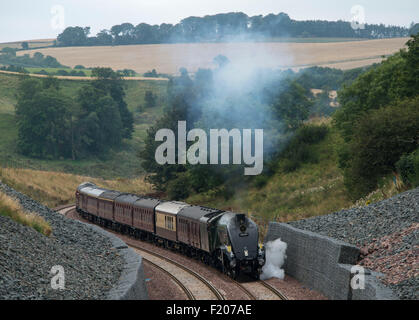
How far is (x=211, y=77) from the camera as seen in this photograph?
62.4 m

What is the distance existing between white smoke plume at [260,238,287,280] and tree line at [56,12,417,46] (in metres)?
36.6

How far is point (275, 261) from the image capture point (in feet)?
81.0

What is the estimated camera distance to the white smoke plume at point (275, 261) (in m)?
24.2

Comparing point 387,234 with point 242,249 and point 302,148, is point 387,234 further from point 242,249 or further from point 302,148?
point 302,148

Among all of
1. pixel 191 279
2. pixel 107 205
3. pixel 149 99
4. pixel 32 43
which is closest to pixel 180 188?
pixel 107 205

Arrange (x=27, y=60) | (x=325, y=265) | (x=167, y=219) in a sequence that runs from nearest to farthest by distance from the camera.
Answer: (x=325, y=265) → (x=167, y=219) → (x=27, y=60)

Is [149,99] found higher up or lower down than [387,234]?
lower down

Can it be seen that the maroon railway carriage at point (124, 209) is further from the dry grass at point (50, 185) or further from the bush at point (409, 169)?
the bush at point (409, 169)

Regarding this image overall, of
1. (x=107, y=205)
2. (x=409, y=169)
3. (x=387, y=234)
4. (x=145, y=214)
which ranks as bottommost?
(x=107, y=205)

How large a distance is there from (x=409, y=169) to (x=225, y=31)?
33.3m

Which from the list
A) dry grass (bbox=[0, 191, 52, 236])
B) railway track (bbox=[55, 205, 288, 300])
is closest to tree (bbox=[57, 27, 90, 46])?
railway track (bbox=[55, 205, 288, 300])
